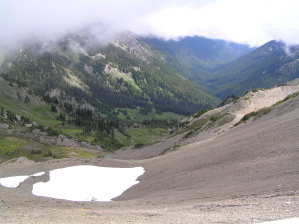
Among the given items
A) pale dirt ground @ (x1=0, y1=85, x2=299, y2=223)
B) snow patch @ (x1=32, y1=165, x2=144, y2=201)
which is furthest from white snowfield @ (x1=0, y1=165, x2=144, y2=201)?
pale dirt ground @ (x1=0, y1=85, x2=299, y2=223)

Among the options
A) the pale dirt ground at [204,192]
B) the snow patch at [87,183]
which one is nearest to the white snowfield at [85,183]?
the snow patch at [87,183]

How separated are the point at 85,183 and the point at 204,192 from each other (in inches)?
857

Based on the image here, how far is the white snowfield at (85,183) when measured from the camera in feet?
109

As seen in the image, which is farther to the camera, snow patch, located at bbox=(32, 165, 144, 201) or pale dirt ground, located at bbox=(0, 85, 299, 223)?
snow patch, located at bbox=(32, 165, 144, 201)

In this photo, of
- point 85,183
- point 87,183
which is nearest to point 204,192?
point 87,183

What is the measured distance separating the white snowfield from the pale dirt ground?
5.52 ft

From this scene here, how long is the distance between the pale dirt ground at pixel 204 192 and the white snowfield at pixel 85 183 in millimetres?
1682

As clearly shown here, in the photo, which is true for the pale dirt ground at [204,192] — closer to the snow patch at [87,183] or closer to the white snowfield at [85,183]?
the white snowfield at [85,183]

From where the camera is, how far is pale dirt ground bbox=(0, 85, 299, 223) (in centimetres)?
1576

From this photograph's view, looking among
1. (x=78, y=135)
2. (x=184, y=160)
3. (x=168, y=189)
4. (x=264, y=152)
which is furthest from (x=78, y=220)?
(x=78, y=135)

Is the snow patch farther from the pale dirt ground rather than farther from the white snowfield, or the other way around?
the pale dirt ground

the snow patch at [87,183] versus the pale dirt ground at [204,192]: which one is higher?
the snow patch at [87,183]

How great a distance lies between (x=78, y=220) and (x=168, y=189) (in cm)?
1409

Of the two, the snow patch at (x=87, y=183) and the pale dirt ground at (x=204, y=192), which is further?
the snow patch at (x=87, y=183)
